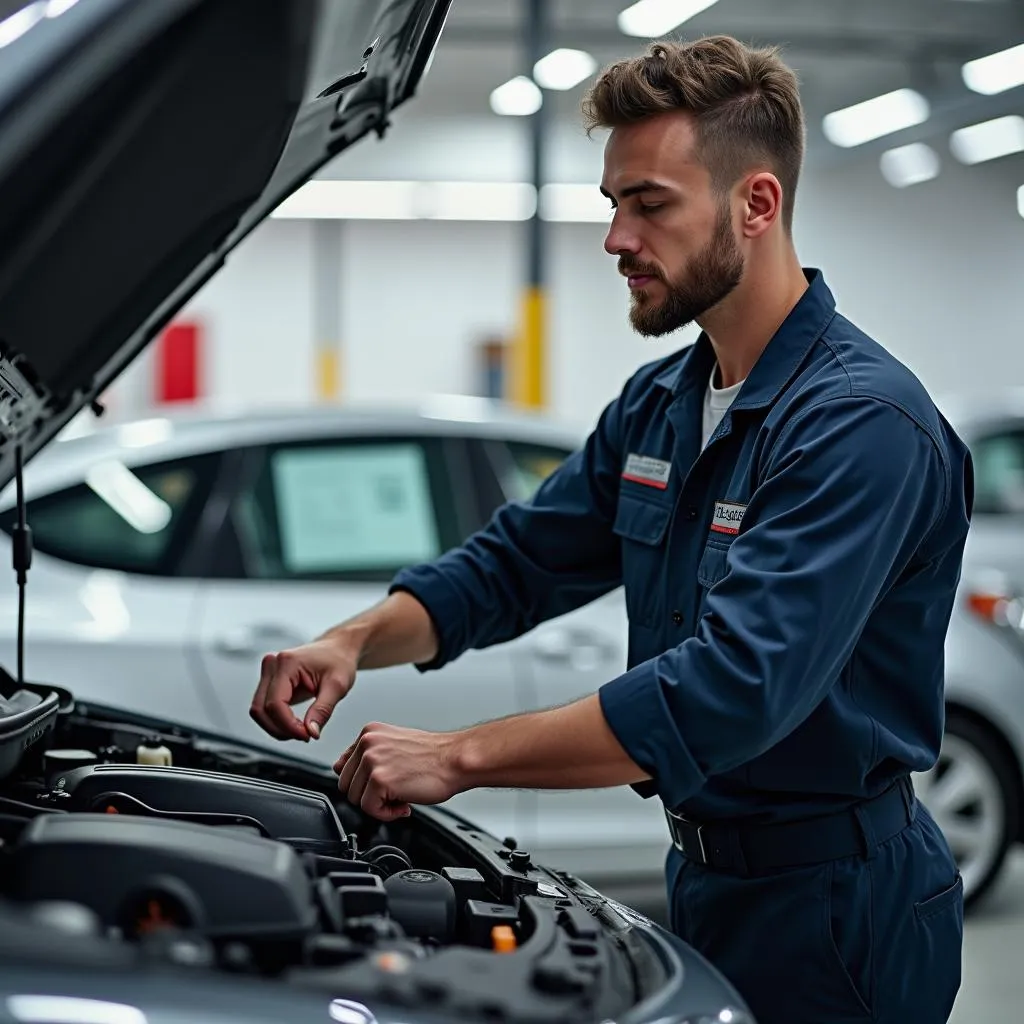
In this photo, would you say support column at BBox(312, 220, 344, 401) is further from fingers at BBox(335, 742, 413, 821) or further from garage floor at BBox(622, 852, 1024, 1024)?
fingers at BBox(335, 742, 413, 821)

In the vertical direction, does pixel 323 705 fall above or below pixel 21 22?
below

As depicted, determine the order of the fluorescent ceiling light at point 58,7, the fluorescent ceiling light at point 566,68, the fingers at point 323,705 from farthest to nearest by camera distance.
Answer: the fluorescent ceiling light at point 566,68
the fingers at point 323,705
the fluorescent ceiling light at point 58,7

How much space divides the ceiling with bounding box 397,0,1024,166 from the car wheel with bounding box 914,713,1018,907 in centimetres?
632

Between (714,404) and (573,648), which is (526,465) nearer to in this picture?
(573,648)

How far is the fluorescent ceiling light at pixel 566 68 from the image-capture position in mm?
12633

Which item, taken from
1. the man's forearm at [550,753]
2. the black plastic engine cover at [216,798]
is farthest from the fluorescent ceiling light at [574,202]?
the man's forearm at [550,753]

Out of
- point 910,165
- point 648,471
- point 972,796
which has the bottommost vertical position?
point 972,796

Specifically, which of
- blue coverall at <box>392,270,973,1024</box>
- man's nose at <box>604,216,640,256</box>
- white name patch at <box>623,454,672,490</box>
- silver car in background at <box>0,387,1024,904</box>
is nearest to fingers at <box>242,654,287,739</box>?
blue coverall at <box>392,270,973,1024</box>

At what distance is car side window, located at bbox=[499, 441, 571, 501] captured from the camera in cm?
397

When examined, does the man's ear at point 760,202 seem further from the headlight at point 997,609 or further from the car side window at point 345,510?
the headlight at point 997,609

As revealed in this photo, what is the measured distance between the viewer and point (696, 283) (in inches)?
70.4

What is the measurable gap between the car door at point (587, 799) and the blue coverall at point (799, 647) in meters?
1.58

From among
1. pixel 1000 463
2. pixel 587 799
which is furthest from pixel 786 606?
pixel 1000 463

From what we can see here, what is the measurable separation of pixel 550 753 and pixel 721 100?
816 millimetres
